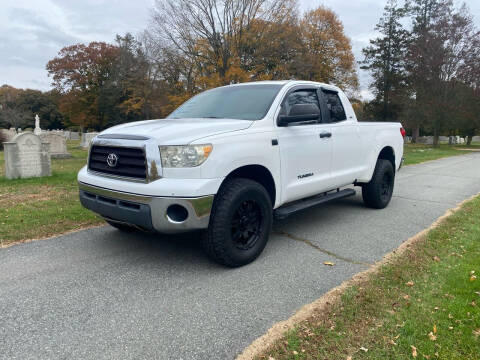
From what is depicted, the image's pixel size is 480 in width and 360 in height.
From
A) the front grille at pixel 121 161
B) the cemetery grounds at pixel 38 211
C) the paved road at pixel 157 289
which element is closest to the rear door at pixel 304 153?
the paved road at pixel 157 289

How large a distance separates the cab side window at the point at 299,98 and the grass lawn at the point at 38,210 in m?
3.22

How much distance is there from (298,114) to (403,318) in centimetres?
226

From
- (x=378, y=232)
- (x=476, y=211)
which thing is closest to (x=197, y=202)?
(x=378, y=232)

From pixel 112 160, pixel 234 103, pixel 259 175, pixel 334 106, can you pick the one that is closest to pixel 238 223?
pixel 259 175

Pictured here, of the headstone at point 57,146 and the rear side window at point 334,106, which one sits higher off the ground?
the rear side window at point 334,106

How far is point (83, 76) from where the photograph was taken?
156 feet

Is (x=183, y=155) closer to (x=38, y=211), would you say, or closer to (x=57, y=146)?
(x=38, y=211)

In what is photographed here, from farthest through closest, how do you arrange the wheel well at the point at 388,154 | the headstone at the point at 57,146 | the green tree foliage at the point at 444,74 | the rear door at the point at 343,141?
the green tree foliage at the point at 444,74
the headstone at the point at 57,146
the wheel well at the point at 388,154
the rear door at the point at 343,141

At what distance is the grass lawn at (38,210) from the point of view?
4699 mm

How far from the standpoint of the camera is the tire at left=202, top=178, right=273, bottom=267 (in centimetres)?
A: 333

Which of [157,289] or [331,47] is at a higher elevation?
[331,47]

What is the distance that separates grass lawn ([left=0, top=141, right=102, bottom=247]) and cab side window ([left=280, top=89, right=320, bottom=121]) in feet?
10.6

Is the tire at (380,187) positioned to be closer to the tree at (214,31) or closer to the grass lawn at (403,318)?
the grass lawn at (403,318)

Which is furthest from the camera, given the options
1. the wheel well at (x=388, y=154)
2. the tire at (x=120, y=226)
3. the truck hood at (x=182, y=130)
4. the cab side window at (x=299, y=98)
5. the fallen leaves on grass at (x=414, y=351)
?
the wheel well at (x=388, y=154)
